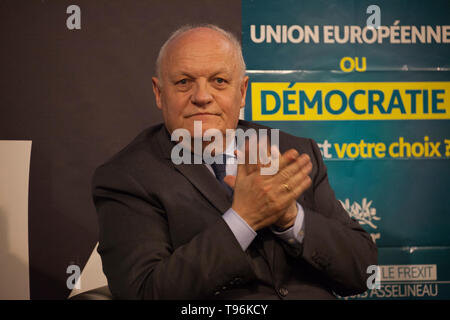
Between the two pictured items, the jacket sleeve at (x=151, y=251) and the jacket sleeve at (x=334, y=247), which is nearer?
the jacket sleeve at (x=151, y=251)

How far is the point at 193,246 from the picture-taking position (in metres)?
1.25

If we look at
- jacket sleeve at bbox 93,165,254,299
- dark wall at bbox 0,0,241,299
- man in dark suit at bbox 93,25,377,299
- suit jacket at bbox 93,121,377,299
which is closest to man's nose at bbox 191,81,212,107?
man in dark suit at bbox 93,25,377,299

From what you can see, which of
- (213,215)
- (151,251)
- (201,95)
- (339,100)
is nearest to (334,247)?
(213,215)

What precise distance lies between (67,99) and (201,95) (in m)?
1.20

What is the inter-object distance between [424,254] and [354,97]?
104 centimetres

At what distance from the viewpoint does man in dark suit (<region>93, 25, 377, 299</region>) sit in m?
1.25

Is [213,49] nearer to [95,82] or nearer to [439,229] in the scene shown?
[95,82]

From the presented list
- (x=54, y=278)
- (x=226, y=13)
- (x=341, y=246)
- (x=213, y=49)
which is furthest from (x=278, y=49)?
(x=54, y=278)

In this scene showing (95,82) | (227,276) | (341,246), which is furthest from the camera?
(95,82)

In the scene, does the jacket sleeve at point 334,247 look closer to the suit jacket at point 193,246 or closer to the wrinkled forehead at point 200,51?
the suit jacket at point 193,246

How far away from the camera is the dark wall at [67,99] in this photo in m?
2.36

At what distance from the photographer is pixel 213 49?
5.05 feet

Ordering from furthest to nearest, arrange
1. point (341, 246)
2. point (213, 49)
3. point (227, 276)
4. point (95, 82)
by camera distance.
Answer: point (95, 82), point (213, 49), point (341, 246), point (227, 276)

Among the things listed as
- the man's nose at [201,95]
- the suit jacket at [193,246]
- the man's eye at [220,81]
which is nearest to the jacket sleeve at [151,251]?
the suit jacket at [193,246]
